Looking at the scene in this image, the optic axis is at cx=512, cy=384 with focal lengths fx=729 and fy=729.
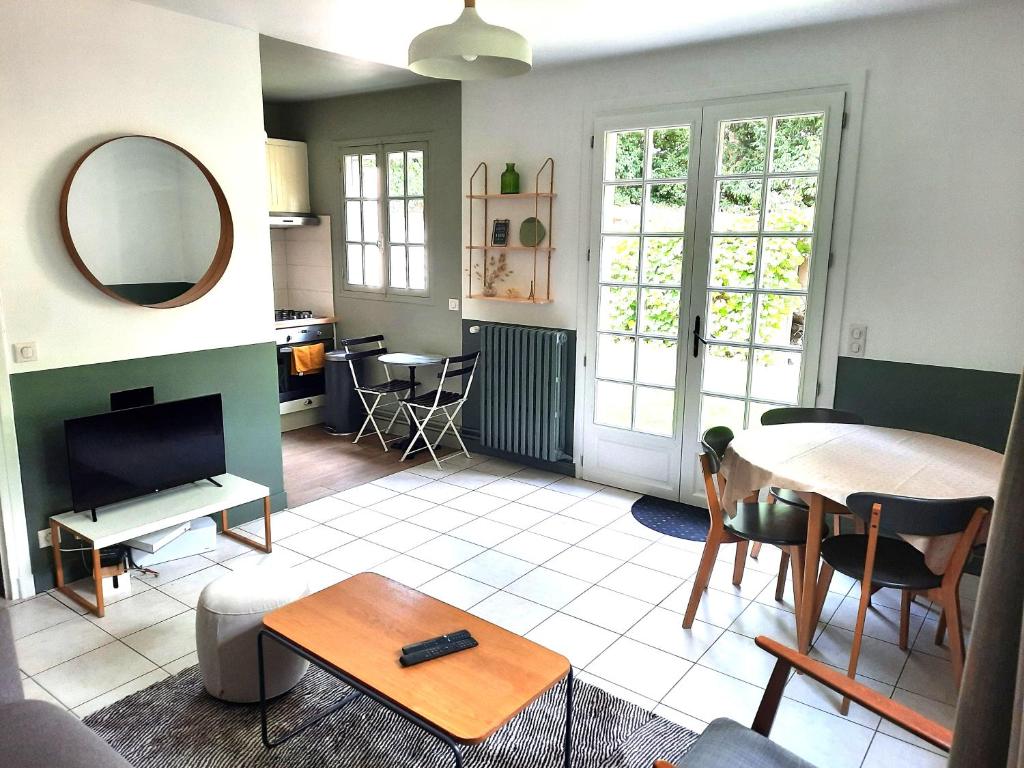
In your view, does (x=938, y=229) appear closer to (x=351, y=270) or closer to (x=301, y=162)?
(x=351, y=270)

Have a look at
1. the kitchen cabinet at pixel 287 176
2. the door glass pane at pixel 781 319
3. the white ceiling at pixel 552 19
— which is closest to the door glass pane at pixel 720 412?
the door glass pane at pixel 781 319

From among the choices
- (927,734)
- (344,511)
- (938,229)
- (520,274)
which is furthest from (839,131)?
(344,511)

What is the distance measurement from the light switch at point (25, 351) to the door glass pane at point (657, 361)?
324 cm

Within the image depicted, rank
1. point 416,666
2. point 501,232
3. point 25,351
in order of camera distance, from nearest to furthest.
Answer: point 416,666 < point 25,351 < point 501,232

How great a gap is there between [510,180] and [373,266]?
177cm

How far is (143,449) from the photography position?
11.4 ft

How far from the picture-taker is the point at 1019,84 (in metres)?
3.27

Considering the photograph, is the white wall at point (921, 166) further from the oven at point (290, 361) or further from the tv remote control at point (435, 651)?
the oven at point (290, 361)

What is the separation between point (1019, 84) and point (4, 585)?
5093 millimetres

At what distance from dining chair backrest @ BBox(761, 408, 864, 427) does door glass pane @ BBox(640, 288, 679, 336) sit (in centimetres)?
91

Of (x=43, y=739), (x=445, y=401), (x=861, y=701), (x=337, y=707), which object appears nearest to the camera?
(x=861, y=701)

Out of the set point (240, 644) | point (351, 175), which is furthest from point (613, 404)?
point (351, 175)

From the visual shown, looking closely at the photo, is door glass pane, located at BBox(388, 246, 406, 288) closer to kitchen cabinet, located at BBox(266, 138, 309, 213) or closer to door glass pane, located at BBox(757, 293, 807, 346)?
kitchen cabinet, located at BBox(266, 138, 309, 213)

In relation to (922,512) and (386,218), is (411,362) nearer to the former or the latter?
(386,218)
